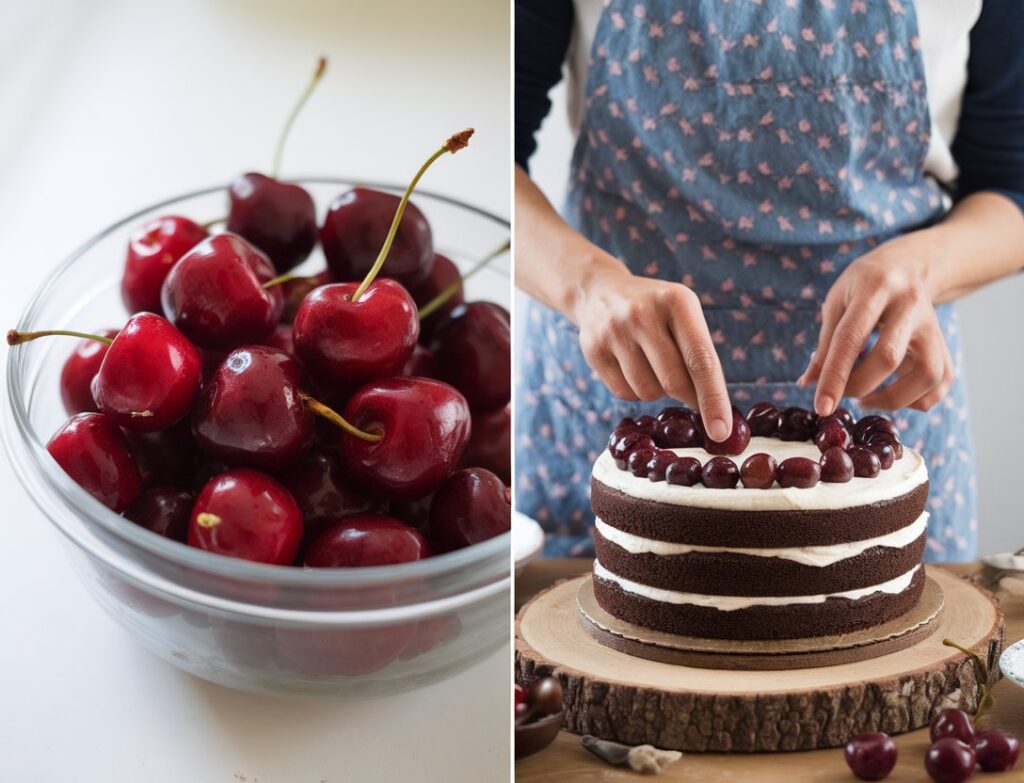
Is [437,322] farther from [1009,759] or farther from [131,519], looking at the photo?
[1009,759]

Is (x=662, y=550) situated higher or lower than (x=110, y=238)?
lower

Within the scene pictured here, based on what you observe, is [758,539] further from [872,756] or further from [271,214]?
[271,214]

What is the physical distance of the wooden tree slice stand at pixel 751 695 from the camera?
0.51m

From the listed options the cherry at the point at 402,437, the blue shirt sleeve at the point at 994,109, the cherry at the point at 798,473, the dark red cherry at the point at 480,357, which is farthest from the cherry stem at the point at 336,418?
the blue shirt sleeve at the point at 994,109

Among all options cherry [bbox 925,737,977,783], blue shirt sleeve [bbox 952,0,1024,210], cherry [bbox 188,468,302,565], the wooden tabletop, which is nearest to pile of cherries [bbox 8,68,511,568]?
cherry [bbox 188,468,302,565]

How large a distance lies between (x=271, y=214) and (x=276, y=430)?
22 centimetres

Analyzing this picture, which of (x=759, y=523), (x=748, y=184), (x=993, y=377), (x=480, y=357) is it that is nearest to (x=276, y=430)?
(x=480, y=357)

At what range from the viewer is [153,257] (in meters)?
0.64

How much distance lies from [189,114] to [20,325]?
486mm

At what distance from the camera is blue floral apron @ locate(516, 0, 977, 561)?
0.67 metres

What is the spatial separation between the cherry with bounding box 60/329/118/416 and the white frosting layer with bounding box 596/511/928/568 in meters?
0.29

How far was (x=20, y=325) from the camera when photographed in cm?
60

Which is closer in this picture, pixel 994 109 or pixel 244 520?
pixel 244 520


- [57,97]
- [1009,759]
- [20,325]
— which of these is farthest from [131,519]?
[57,97]
